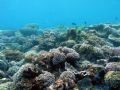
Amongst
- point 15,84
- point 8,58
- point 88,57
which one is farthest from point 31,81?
point 8,58

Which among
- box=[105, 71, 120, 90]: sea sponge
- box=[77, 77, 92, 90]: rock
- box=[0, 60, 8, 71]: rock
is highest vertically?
box=[105, 71, 120, 90]: sea sponge

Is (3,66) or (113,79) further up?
(113,79)

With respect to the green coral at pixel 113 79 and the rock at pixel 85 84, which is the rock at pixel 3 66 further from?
the green coral at pixel 113 79

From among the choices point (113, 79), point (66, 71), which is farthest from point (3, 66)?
point (113, 79)

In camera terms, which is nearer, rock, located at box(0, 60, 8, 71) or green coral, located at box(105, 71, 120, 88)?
green coral, located at box(105, 71, 120, 88)

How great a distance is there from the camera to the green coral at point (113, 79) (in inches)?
233

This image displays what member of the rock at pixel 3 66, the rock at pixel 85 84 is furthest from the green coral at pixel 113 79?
the rock at pixel 3 66

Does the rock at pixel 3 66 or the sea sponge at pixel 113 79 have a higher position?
the sea sponge at pixel 113 79

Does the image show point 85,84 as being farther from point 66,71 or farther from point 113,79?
point 113,79

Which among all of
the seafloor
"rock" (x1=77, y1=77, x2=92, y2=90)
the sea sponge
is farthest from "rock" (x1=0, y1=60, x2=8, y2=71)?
the sea sponge

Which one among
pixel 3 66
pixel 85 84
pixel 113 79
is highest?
pixel 113 79

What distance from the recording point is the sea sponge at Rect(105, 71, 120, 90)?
5.92 metres

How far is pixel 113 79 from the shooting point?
5965 millimetres

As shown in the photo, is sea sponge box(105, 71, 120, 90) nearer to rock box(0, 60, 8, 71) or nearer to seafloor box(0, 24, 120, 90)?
seafloor box(0, 24, 120, 90)
